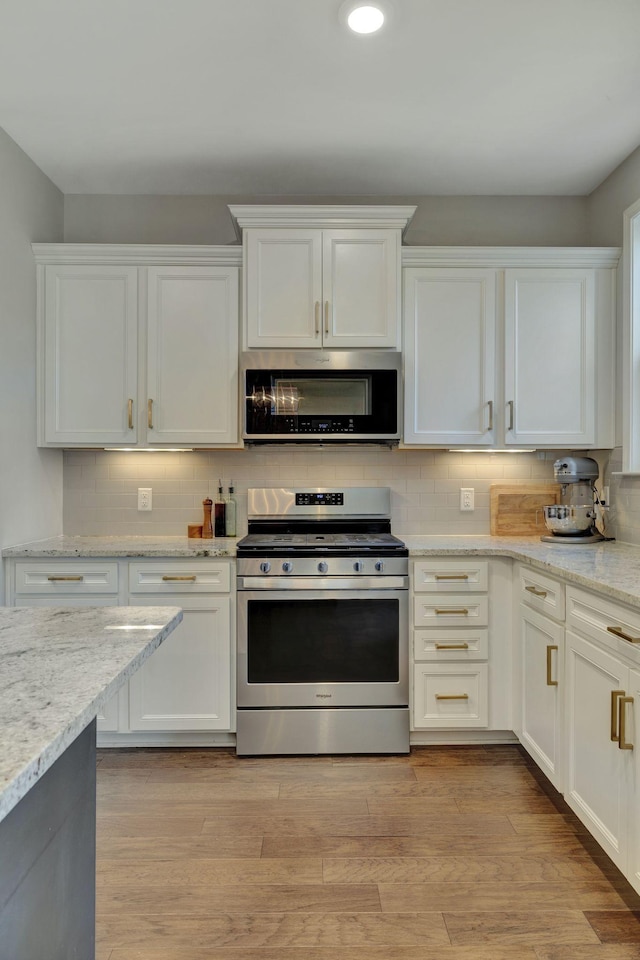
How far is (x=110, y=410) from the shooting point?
9.52 ft

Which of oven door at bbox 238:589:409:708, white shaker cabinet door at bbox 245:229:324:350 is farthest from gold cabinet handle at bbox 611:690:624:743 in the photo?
white shaker cabinet door at bbox 245:229:324:350

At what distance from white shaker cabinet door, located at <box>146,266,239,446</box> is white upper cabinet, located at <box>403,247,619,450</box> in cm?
86

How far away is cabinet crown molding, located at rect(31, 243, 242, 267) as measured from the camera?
9.39 ft

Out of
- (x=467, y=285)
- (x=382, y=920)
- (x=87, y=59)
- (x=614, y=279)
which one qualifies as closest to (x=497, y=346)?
(x=467, y=285)

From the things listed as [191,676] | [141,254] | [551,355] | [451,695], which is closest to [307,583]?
[191,676]

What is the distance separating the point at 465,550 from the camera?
2.67m

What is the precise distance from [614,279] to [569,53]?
1.12 metres

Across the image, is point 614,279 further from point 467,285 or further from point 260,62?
point 260,62

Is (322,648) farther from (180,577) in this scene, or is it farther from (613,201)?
(613,201)

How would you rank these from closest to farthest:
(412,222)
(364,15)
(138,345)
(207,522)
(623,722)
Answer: (623,722) < (364,15) < (138,345) < (207,522) < (412,222)

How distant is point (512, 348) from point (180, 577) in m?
1.92

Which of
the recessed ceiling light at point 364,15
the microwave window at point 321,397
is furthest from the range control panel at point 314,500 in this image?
the recessed ceiling light at point 364,15

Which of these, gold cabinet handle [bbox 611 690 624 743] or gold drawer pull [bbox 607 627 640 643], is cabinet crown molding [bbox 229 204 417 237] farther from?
gold cabinet handle [bbox 611 690 624 743]

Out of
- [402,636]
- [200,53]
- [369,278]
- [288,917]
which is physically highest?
[200,53]
